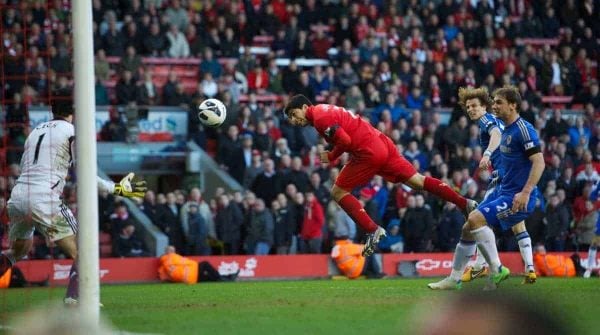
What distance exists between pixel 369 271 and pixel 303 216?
2611mm

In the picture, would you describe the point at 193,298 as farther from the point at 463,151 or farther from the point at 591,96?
the point at 591,96

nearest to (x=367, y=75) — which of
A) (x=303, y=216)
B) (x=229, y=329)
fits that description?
(x=303, y=216)

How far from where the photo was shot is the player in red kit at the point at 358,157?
1312 centimetres

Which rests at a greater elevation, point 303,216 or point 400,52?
point 400,52

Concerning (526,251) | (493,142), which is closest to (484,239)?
(493,142)

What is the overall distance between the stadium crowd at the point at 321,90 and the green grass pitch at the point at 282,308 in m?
Answer: 7.68

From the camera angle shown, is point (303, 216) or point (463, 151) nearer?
point (303, 216)

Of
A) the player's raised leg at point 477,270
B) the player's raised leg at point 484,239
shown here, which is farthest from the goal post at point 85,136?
the player's raised leg at point 477,270

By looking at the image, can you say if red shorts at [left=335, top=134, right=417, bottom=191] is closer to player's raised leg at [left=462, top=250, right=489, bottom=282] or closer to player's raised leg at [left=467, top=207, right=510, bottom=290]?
player's raised leg at [left=462, top=250, right=489, bottom=282]

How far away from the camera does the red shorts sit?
44.0 ft

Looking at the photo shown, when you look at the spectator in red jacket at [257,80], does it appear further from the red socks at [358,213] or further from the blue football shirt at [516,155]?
the blue football shirt at [516,155]

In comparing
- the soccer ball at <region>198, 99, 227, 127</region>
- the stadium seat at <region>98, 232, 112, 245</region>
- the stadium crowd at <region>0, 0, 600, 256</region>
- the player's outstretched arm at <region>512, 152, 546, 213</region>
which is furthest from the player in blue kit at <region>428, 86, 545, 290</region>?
the stadium seat at <region>98, 232, 112, 245</region>

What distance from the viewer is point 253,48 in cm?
2845

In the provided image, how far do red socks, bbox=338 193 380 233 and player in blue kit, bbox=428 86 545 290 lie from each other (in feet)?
3.76
